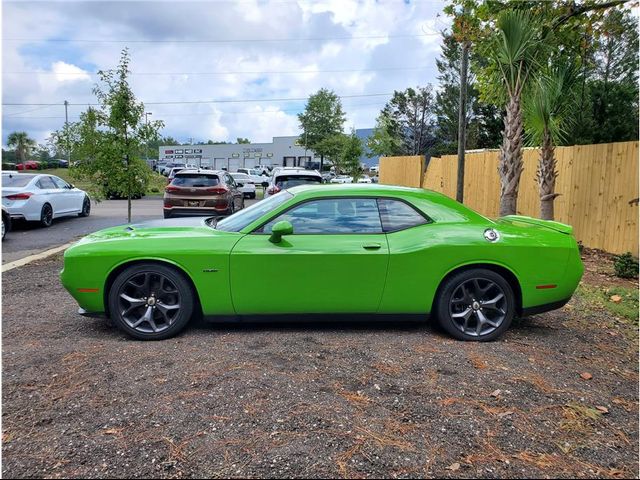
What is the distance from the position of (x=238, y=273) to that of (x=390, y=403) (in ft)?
5.72

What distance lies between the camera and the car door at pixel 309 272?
425 cm

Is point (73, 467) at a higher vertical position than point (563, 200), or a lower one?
lower

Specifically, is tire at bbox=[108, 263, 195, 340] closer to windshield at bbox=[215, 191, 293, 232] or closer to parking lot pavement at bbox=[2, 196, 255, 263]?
windshield at bbox=[215, 191, 293, 232]

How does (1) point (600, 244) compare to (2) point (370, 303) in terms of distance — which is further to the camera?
(1) point (600, 244)

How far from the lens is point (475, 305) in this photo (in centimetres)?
440

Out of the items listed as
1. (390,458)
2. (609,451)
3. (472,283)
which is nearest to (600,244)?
(472,283)

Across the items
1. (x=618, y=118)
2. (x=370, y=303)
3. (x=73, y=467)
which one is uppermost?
(x=618, y=118)

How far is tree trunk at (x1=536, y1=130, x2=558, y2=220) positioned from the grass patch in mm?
2925

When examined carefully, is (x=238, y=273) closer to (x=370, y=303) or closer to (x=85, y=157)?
(x=370, y=303)

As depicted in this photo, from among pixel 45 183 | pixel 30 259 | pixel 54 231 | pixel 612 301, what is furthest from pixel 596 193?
pixel 45 183

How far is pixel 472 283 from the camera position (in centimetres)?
441

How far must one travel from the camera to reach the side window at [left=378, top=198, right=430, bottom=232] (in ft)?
14.7

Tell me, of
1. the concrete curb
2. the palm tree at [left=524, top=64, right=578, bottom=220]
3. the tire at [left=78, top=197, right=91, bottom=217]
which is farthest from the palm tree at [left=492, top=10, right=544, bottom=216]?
the tire at [left=78, top=197, right=91, bottom=217]

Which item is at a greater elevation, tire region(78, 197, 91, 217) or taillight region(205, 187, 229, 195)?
taillight region(205, 187, 229, 195)
